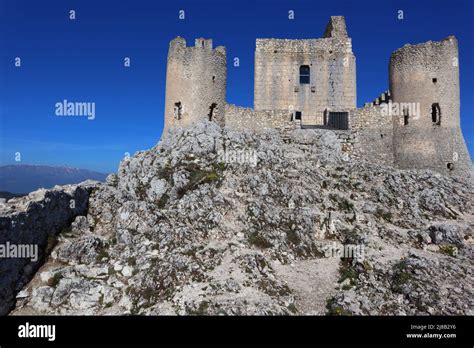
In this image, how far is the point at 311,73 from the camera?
28062mm

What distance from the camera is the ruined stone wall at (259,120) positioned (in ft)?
86.2

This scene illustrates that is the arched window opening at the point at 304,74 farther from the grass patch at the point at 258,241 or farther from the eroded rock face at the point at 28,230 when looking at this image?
the eroded rock face at the point at 28,230

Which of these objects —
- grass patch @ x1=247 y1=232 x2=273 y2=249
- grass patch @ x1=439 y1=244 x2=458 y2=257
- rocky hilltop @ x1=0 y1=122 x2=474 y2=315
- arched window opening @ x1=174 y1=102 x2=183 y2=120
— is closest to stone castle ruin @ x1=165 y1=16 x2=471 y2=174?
arched window opening @ x1=174 y1=102 x2=183 y2=120

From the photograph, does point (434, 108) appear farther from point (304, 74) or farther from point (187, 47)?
point (187, 47)

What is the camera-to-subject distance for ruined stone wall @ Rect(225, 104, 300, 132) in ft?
86.2

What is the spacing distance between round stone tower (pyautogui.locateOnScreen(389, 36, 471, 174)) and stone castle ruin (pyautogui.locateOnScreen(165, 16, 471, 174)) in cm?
6

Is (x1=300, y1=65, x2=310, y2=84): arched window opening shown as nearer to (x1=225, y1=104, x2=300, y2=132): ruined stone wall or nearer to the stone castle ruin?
the stone castle ruin

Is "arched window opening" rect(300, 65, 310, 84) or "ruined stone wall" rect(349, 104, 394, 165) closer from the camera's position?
"ruined stone wall" rect(349, 104, 394, 165)

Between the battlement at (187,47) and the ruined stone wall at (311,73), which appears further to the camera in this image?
the ruined stone wall at (311,73)

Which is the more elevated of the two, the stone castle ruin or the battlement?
the battlement

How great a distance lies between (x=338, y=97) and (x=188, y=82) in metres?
12.1

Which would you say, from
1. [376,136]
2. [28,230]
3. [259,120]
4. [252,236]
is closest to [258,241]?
[252,236]

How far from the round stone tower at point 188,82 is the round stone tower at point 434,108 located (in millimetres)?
14481

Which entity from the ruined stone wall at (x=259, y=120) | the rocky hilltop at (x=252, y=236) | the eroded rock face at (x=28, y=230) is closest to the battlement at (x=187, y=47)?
the ruined stone wall at (x=259, y=120)
